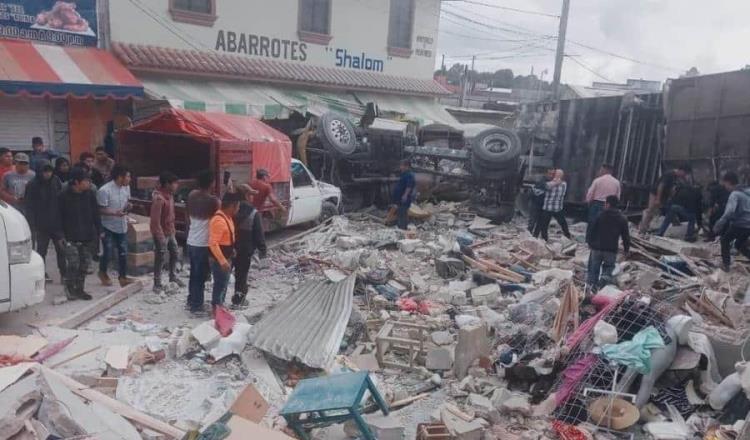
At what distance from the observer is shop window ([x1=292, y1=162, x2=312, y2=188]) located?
11227mm

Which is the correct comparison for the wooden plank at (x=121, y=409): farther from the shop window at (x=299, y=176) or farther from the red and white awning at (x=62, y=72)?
the red and white awning at (x=62, y=72)

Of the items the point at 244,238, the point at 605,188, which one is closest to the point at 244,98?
the point at 244,238

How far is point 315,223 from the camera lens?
1188 cm

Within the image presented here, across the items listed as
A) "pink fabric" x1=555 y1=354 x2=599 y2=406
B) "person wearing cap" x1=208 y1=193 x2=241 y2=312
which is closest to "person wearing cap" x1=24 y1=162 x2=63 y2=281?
"person wearing cap" x1=208 y1=193 x2=241 y2=312

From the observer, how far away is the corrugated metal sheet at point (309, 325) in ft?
17.8

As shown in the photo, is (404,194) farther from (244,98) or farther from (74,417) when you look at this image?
(74,417)

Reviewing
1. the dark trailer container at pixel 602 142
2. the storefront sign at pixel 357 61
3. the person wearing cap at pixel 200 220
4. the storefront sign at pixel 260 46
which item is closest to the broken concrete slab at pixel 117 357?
the person wearing cap at pixel 200 220

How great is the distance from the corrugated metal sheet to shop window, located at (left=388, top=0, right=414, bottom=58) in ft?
44.8

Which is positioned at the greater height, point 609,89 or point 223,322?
point 609,89

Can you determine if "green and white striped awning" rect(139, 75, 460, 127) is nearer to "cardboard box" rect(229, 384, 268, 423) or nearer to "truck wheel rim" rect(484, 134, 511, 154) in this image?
"truck wheel rim" rect(484, 134, 511, 154)

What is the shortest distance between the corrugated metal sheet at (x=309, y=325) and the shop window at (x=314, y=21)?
1080 cm

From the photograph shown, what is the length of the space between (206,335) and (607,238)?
527cm

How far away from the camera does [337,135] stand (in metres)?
13.0

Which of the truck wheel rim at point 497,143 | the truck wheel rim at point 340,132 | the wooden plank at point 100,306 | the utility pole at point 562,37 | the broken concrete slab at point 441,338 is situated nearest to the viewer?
the wooden plank at point 100,306
